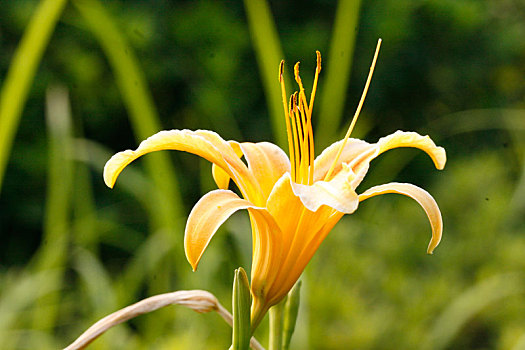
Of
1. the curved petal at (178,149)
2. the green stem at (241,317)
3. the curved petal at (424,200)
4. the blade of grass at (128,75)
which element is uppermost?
the blade of grass at (128,75)

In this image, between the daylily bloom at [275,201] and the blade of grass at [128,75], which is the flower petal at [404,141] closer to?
the daylily bloom at [275,201]

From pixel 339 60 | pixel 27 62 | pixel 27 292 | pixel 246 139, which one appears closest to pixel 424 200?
pixel 27 62

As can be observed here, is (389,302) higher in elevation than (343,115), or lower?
lower

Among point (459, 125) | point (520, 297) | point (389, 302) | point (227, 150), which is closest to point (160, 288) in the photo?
point (389, 302)

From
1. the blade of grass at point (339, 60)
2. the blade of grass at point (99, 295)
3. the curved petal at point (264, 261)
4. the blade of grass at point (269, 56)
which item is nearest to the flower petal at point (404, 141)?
the curved petal at point (264, 261)

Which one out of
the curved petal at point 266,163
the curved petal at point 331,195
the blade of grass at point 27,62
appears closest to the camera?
the curved petal at point 331,195

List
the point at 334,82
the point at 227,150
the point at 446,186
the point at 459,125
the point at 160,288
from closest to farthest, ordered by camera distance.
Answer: the point at 227,150, the point at 334,82, the point at 160,288, the point at 446,186, the point at 459,125

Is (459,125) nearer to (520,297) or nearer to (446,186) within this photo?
(446,186)

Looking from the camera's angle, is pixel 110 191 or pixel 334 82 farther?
pixel 110 191
